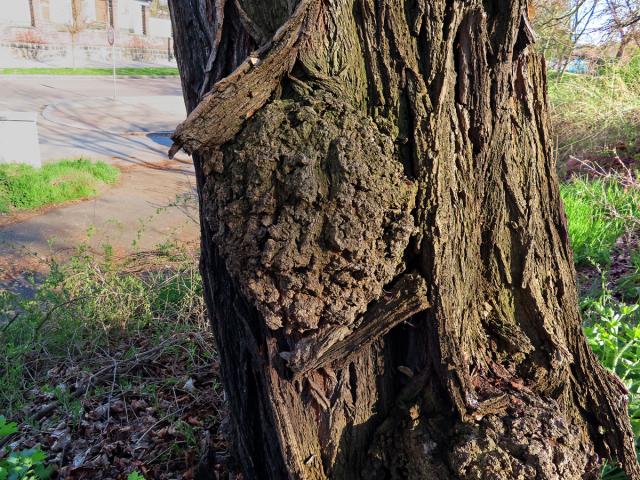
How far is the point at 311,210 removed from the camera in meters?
1.40

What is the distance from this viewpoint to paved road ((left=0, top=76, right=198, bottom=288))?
6.71 m

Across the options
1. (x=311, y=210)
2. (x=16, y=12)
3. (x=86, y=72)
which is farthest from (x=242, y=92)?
(x=16, y=12)

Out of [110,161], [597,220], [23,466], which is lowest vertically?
[110,161]

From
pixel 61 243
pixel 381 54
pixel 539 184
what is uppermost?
pixel 381 54

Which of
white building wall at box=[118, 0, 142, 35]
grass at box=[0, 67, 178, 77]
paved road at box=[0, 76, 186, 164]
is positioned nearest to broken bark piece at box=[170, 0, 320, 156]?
paved road at box=[0, 76, 186, 164]

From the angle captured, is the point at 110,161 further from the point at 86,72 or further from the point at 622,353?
the point at 86,72

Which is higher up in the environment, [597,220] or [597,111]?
[597,111]

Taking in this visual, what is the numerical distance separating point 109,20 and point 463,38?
4499cm

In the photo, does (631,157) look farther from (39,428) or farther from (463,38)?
(39,428)

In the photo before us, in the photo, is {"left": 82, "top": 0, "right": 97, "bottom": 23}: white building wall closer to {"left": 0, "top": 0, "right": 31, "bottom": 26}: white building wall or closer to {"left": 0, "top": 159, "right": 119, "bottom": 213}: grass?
{"left": 0, "top": 0, "right": 31, "bottom": 26}: white building wall

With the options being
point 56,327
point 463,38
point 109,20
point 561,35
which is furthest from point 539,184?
point 109,20

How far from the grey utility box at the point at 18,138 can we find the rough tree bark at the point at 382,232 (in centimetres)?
891

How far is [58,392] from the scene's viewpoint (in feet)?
9.02

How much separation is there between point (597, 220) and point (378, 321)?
4.42 meters
